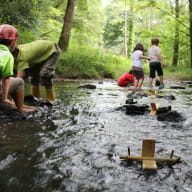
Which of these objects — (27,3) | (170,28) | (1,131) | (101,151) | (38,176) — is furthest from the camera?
(170,28)

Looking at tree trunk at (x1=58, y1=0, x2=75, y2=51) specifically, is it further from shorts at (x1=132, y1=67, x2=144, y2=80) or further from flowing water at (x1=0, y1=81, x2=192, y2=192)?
flowing water at (x1=0, y1=81, x2=192, y2=192)

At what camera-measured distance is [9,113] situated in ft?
11.7

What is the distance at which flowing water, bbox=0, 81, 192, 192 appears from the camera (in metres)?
1.61

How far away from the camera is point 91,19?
26.0 meters

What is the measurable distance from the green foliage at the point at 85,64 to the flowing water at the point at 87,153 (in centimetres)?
958

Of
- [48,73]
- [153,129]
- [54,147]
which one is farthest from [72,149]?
[48,73]

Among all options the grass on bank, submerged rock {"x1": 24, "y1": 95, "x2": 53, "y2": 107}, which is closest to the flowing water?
submerged rock {"x1": 24, "y1": 95, "x2": 53, "y2": 107}

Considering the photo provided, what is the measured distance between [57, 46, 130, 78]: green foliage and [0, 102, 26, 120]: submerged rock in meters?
9.31

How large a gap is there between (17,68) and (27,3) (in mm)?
8447

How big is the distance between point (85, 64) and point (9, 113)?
1036 cm

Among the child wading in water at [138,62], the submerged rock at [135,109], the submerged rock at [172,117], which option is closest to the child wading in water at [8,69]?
the submerged rock at [135,109]

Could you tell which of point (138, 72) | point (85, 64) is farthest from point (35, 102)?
point (85, 64)

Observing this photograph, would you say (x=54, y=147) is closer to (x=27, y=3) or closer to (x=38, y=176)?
(x=38, y=176)

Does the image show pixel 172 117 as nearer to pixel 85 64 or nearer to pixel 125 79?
pixel 125 79
